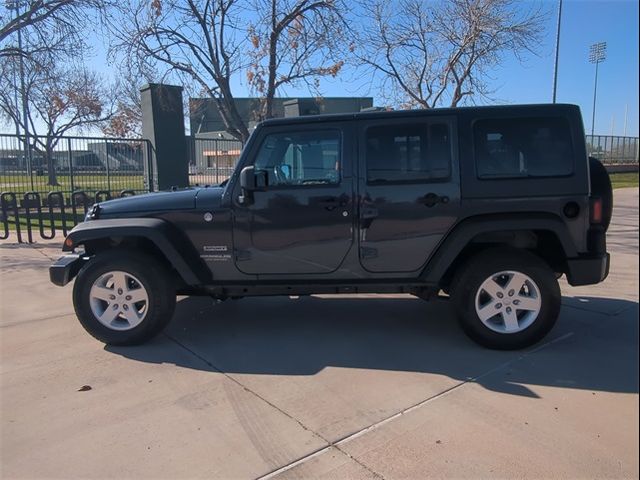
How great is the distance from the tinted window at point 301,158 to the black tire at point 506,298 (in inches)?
55.6

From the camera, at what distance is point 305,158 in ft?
14.3

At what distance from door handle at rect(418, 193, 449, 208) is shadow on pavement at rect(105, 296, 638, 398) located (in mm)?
1254

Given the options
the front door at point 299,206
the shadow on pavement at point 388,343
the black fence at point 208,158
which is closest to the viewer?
the shadow on pavement at point 388,343

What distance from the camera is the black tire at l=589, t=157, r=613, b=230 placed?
4.21m

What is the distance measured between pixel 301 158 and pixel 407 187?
954 mm

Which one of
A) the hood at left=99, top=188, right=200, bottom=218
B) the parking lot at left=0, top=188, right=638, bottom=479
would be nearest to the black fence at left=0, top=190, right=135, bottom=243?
the parking lot at left=0, top=188, right=638, bottom=479

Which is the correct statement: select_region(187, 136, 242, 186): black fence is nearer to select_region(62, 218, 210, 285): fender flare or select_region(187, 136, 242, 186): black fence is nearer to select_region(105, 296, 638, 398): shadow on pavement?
select_region(105, 296, 638, 398): shadow on pavement

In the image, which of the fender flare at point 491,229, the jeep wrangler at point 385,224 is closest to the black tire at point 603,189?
the jeep wrangler at point 385,224

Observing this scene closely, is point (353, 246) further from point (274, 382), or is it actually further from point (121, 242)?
point (121, 242)

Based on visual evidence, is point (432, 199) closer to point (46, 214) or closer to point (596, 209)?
point (596, 209)

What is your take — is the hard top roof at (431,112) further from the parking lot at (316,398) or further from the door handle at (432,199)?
the parking lot at (316,398)

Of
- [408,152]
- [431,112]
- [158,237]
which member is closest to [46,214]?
[158,237]

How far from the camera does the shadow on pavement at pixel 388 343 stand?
383 cm

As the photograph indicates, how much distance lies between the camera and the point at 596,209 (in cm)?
414
